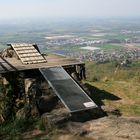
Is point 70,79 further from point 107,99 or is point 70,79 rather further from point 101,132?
point 101,132

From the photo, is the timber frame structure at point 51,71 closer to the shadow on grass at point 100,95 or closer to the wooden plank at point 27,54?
the wooden plank at point 27,54

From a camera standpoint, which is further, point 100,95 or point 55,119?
point 100,95

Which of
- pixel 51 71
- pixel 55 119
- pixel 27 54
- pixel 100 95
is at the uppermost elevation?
pixel 27 54

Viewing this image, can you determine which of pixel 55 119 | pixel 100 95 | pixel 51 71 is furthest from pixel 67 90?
pixel 100 95

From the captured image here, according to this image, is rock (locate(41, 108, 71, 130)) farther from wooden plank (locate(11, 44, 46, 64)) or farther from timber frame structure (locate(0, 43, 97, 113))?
wooden plank (locate(11, 44, 46, 64))

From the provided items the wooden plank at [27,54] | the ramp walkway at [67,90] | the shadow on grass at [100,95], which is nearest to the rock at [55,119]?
the ramp walkway at [67,90]

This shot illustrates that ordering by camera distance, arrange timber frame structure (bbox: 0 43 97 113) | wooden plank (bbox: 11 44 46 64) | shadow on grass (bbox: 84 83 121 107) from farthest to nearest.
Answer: wooden plank (bbox: 11 44 46 64) → shadow on grass (bbox: 84 83 121 107) → timber frame structure (bbox: 0 43 97 113)

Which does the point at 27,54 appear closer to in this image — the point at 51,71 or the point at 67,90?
the point at 51,71

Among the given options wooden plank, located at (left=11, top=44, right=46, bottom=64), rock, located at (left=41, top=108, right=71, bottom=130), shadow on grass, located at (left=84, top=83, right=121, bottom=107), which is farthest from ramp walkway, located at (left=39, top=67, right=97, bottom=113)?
shadow on grass, located at (left=84, top=83, right=121, bottom=107)
